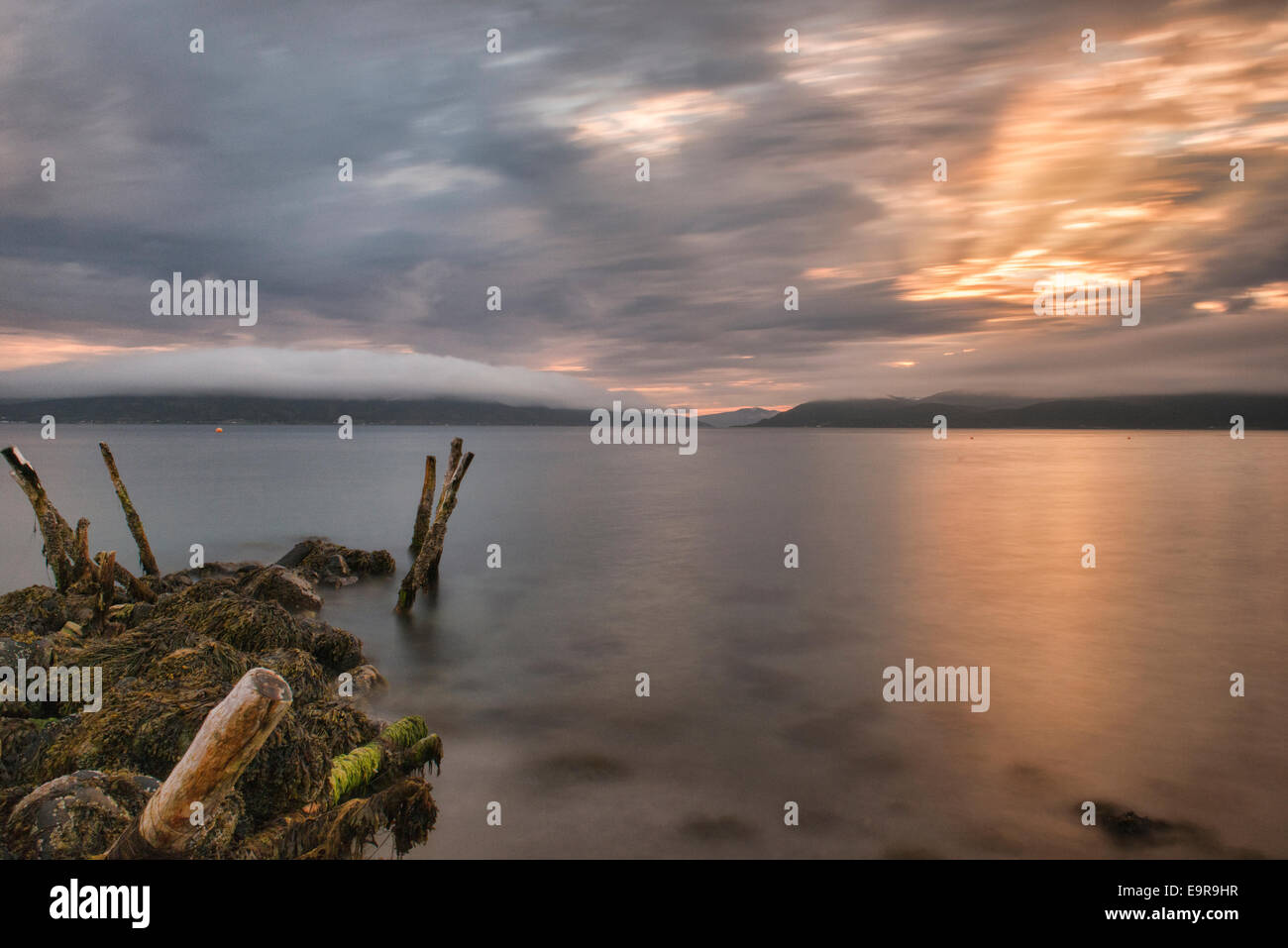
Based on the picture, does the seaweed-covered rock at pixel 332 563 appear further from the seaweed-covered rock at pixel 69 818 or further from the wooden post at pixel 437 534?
the seaweed-covered rock at pixel 69 818

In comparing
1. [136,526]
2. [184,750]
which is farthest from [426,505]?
[184,750]

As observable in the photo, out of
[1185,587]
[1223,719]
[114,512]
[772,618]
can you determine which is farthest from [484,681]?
[114,512]

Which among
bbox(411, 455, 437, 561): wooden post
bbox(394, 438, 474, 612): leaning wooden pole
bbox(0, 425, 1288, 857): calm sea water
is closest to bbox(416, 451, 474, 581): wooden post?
bbox(394, 438, 474, 612): leaning wooden pole

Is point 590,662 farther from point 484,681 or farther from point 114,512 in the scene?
point 114,512

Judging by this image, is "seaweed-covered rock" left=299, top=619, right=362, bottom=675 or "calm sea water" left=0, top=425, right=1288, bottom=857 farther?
"seaweed-covered rock" left=299, top=619, right=362, bottom=675

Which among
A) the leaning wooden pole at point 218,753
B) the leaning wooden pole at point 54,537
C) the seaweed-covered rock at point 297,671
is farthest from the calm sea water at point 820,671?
the leaning wooden pole at point 54,537

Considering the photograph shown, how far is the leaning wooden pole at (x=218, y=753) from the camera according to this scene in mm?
4414

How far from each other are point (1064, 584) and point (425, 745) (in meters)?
23.7

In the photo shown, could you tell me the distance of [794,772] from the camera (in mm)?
11625

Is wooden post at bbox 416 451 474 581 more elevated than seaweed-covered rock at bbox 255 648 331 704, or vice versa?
wooden post at bbox 416 451 474 581

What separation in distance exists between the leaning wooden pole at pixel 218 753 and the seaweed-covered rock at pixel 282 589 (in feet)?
50.2

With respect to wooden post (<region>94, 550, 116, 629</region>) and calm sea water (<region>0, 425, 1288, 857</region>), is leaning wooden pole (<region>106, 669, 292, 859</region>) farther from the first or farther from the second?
wooden post (<region>94, 550, 116, 629</region>)

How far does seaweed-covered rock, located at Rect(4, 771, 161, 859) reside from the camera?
6.66m

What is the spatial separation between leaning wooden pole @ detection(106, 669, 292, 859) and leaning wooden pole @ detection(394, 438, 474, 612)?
57.0ft
